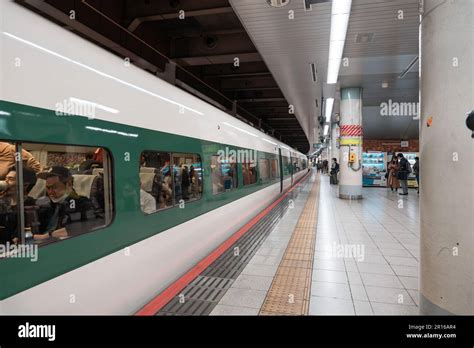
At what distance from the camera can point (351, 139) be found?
9.98m

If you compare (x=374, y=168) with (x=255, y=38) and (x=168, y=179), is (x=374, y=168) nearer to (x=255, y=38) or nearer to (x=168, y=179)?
(x=255, y=38)

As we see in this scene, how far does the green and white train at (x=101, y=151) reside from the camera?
171 centimetres

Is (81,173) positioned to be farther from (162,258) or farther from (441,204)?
(441,204)

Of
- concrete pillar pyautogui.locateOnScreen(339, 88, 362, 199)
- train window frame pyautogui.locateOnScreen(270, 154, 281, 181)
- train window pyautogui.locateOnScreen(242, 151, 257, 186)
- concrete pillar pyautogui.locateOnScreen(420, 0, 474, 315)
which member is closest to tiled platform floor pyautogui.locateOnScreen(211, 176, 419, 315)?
concrete pillar pyautogui.locateOnScreen(420, 0, 474, 315)

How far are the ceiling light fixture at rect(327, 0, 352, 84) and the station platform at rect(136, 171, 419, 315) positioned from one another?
3674 mm

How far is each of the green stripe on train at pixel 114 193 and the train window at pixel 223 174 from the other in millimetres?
1231

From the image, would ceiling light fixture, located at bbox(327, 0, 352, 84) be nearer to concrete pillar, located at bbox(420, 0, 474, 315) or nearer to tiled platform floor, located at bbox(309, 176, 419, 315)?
concrete pillar, located at bbox(420, 0, 474, 315)

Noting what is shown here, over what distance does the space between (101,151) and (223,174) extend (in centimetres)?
306

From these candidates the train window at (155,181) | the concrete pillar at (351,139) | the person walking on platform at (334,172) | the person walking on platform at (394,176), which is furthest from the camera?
the person walking on platform at (334,172)

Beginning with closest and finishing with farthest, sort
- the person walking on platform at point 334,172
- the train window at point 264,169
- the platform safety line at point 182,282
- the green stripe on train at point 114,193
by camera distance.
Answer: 1. the green stripe on train at point 114,193
2. the platform safety line at point 182,282
3. the train window at point 264,169
4. the person walking on platform at point 334,172

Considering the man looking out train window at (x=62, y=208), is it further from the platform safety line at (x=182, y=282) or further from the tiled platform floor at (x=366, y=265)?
the tiled platform floor at (x=366, y=265)

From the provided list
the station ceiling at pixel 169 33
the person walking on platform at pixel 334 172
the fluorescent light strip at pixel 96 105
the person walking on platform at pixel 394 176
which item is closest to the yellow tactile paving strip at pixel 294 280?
the fluorescent light strip at pixel 96 105

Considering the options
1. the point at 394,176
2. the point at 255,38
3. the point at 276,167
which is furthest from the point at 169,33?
the point at 394,176
